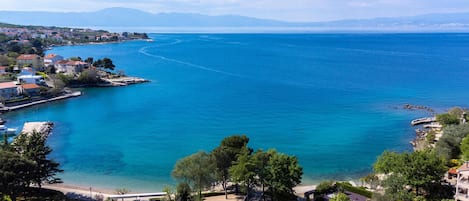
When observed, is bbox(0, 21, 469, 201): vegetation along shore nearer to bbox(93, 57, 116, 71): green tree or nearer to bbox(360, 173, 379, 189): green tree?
bbox(360, 173, 379, 189): green tree

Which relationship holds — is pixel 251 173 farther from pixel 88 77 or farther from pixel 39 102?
pixel 88 77

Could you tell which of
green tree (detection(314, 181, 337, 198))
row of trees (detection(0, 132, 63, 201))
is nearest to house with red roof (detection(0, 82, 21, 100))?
row of trees (detection(0, 132, 63, 201))

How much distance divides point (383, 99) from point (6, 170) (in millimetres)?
42733

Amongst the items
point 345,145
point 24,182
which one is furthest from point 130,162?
point 345,145

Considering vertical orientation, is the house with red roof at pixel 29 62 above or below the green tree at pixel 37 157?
above

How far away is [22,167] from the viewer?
17781mm

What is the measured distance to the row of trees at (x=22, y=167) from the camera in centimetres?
1723

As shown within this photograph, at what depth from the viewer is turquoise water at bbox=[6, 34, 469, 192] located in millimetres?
27625

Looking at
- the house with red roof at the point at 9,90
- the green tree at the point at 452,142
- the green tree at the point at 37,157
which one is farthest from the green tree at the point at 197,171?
the house with red roof at the point at 9,90

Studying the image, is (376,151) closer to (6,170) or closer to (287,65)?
(6,170)

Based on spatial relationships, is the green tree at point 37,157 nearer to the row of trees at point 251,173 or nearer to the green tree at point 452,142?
the row of trees at point 251,173

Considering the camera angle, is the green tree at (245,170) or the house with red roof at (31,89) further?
the house with red roof at (31,89)

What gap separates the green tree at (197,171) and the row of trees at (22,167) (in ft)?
21.9

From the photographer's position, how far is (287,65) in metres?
85.1
